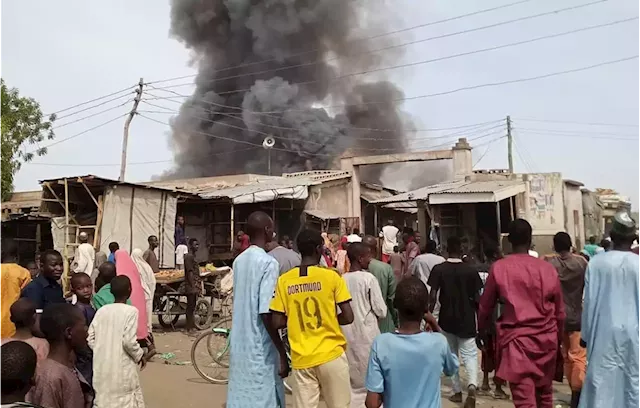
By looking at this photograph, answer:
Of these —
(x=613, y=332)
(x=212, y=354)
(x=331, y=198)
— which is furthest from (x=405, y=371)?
(x=331, y=198)

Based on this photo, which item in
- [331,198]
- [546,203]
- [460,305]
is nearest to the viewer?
[460,305]

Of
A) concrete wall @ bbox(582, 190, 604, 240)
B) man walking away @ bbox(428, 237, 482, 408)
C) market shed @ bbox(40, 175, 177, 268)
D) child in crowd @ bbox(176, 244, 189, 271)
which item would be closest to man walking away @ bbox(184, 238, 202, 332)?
child in crowd @ bbox(176, 244, 189, 271)

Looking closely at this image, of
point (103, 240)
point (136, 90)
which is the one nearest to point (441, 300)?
point (103, 240)

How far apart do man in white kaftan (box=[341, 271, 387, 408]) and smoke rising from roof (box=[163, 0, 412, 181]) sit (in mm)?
31338

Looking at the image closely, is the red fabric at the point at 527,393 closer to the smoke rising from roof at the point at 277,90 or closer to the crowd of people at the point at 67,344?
the crowd of people at the point at 67,344

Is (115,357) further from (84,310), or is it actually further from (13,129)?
(13,129)

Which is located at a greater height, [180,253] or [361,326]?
[180,253]

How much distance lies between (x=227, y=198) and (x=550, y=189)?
9676 mm

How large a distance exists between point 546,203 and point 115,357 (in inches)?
623

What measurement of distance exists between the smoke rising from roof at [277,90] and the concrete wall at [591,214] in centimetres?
1733

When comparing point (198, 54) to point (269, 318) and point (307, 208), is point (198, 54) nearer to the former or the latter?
point (307, 208)

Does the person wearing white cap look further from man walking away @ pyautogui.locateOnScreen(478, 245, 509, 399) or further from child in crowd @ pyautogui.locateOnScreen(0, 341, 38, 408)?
child in crowd @ pyautogui.locateOnScreen(0, 341, 38, 408)

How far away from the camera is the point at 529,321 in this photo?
3.73 m

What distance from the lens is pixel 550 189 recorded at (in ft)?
56.7
